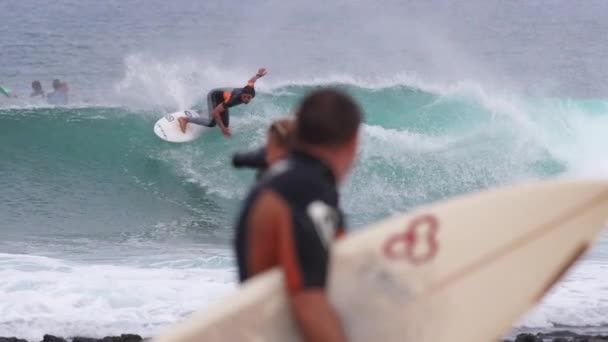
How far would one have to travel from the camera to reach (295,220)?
2.18 meters

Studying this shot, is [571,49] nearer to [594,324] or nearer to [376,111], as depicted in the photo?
[376,111]

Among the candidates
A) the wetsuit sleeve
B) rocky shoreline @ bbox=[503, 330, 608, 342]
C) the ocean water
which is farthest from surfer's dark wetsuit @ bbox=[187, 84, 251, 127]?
the wetsuit sleeve

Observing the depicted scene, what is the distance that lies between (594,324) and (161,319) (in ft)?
10.6

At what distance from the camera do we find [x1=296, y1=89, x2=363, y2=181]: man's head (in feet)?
7.38

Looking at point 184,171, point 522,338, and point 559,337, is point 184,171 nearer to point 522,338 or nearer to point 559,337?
point 559,337

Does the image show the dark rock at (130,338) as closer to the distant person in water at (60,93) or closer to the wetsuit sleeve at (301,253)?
the wetsuit sleeve at (301,253)

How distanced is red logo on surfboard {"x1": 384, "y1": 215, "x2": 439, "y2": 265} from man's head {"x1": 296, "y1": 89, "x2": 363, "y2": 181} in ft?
A: 0.73

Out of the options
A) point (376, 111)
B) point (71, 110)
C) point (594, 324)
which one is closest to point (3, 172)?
point (71, 110)

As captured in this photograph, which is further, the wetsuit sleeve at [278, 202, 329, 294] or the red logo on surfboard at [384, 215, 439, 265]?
the red logo on surfboard at [384, 215, 439, 265]

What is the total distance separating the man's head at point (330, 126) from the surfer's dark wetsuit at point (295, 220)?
0.09 ft

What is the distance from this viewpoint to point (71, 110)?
1714 cm

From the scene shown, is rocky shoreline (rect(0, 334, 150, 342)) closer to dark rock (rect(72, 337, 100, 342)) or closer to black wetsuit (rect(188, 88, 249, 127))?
dark rock (rect(72, 337, 100, 342))

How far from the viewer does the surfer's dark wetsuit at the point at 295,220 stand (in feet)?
7.16

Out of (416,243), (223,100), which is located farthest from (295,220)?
(223,100)
